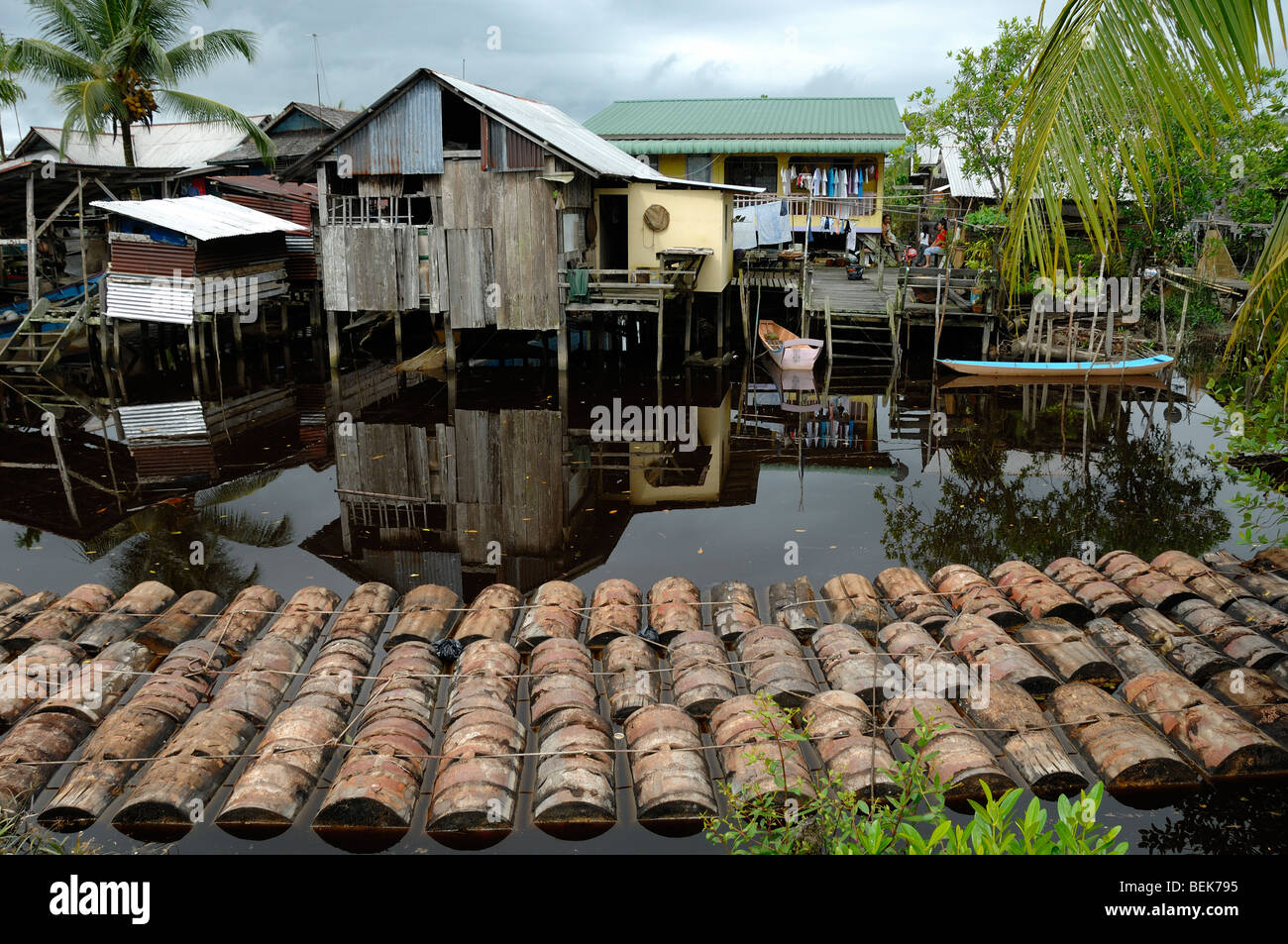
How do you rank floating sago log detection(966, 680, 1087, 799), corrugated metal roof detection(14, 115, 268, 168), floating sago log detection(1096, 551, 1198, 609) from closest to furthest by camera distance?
floating sago log detection(966, 680, 1087, 799), floating sago log detection(1096, 551, 1198, 609), corrugated metal roof detection(14, 115, 268, 168)

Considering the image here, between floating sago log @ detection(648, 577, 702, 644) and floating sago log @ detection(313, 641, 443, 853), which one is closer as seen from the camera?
floating sago log @ detection(313, 641, 443, 853)

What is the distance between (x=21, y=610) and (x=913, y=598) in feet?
27.3

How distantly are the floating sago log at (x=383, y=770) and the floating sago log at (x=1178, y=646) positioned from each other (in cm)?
605

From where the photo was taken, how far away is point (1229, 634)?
26.7 ft

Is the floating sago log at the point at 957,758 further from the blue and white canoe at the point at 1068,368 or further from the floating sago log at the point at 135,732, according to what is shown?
the blue and white canoe at the point at 1068,368

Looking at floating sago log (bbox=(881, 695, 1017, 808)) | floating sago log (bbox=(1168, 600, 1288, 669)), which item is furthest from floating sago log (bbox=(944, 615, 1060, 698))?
floating sago log (bbox=(1168, 600, 1288, 669))

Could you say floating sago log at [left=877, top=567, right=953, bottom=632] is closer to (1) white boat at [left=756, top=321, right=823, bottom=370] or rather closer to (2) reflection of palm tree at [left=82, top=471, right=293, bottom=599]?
(2) reflection of palm tree at [left=82, top=471, right=293, bottom=599]

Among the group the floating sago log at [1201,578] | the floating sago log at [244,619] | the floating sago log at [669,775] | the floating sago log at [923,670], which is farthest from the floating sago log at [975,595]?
the floating sago log at [244,619]

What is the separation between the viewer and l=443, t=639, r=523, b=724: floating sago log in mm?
7230

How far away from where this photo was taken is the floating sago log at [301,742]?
6309 mm

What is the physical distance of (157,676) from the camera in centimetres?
772

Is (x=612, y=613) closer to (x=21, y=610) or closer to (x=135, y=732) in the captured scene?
(x=135, y=732)

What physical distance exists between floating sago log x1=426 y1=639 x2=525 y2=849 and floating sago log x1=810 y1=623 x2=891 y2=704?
254 centimetres

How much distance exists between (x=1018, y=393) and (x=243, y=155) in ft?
91.1
